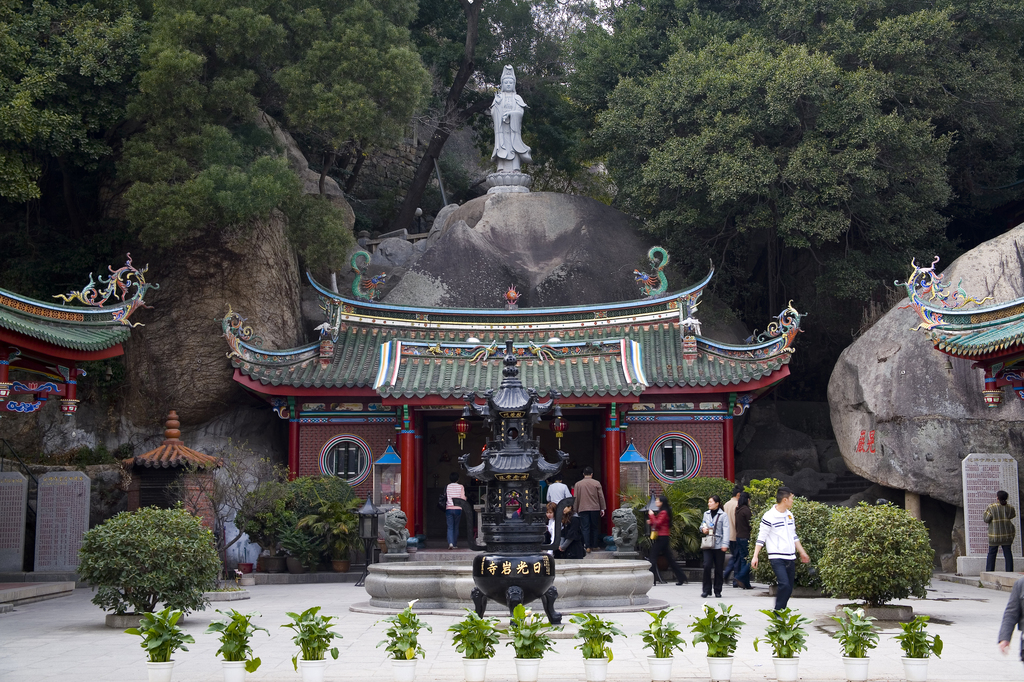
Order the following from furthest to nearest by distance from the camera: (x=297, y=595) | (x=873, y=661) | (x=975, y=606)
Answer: (x=297, y=595), (x=975, y=606), (x=873, y=661)

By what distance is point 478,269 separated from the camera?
2558 centimetres

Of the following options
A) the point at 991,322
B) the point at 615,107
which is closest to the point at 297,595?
the point at 991,322

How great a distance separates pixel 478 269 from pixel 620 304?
13.3 ft

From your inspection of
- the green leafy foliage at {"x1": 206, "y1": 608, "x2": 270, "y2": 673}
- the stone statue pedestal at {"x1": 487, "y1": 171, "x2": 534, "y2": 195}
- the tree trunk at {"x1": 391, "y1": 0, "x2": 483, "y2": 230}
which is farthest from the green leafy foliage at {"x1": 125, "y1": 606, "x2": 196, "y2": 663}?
the tree trunk at {"x1": 391, "y1": 0, "x2": 483, "y2": 230}

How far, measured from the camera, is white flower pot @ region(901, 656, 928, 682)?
7.91 m

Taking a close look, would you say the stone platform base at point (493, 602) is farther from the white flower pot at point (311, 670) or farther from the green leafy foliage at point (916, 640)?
the green leafy foliage at point (916, 640)

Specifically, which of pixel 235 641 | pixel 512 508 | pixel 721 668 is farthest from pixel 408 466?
pixel 721 668

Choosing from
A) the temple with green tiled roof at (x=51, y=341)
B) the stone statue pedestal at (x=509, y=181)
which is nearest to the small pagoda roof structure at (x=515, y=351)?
the temple with green tiled roof at (x=51, y=341)

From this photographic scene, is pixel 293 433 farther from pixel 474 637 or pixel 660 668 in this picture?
pixel 660 668

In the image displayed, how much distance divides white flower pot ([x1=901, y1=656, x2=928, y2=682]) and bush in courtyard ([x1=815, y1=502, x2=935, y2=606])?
3141 mm

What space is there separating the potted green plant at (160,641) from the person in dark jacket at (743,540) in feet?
32.7

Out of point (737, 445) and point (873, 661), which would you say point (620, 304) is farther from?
point (873, 661)

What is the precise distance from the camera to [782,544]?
11367 millimetres

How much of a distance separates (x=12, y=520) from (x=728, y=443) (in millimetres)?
14296
